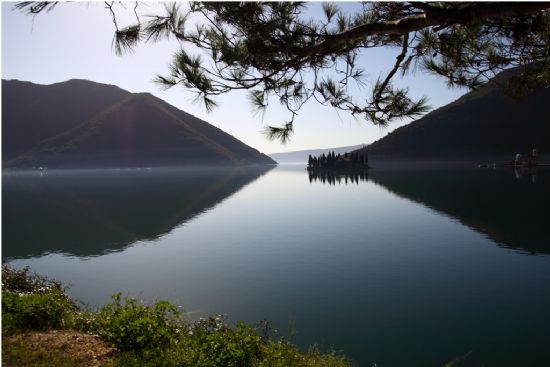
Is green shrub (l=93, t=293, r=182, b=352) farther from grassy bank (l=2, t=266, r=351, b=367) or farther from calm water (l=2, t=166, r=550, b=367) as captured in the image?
calm water (l=2, t=166, r=550, b=367)

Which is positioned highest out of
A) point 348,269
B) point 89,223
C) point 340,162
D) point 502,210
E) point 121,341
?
point 340,162

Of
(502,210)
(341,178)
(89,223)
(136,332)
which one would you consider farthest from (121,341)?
(341,178)

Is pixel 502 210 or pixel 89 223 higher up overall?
pixel 502 210

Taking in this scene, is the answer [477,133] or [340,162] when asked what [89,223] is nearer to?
[340,162]

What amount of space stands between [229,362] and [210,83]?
5.32 metres

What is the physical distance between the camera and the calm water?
961 cm

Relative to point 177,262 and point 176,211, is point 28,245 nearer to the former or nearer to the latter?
point 177,262

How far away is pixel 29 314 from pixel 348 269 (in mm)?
11936

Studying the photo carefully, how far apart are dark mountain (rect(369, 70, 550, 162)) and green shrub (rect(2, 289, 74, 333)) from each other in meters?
140

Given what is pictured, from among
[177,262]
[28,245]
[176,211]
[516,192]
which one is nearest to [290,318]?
[177,262]

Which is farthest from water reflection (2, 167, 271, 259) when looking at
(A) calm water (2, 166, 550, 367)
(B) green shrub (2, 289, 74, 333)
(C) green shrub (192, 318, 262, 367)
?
(C) green shrub (192, 318, 262, 367)

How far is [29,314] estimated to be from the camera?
623 cm

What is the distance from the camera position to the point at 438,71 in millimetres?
8070

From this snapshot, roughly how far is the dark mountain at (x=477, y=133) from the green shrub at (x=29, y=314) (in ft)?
460
